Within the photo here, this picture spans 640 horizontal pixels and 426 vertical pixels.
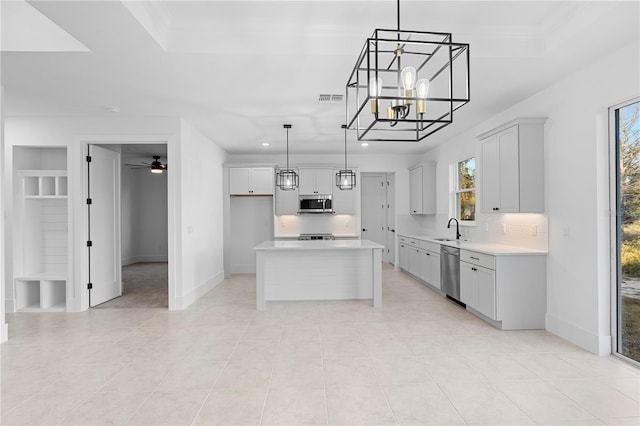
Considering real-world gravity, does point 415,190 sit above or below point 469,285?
above

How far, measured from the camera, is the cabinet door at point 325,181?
764cm

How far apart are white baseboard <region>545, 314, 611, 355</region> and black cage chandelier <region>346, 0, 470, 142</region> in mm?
2421

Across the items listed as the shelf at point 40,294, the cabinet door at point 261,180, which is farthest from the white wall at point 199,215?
the shelf at point 40,294

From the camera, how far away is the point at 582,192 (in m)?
3.42

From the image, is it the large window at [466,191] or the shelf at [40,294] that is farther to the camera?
the large window at [466,191]

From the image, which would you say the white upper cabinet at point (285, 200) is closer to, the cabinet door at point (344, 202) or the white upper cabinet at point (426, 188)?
the cabinet door at point (344, 202)

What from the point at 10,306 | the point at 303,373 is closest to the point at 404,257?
the point at 303,373

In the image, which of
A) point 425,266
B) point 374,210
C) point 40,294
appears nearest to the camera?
point 40,294

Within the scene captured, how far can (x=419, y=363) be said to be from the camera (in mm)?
3068

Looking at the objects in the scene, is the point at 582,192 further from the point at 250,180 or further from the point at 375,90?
the point at 250,180

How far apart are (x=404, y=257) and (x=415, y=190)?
1.46 meters

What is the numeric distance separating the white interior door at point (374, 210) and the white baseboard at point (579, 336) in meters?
5.18

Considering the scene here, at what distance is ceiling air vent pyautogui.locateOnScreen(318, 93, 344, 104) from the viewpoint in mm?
4072

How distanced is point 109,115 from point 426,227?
6.19 meters
